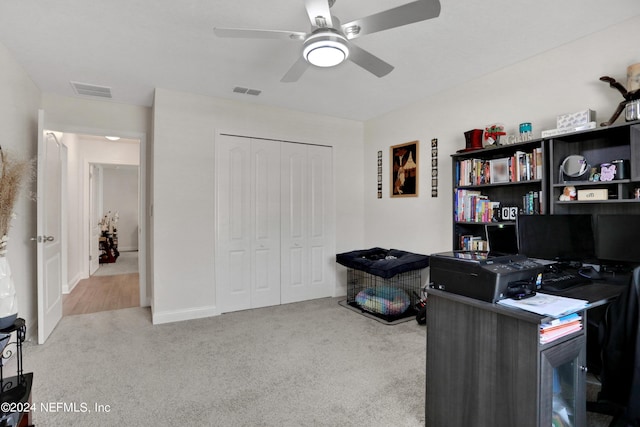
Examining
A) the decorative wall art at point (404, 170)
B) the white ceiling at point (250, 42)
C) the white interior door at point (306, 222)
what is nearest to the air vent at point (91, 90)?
the white ceiling at point (250, 42)

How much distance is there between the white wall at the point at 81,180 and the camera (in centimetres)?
513

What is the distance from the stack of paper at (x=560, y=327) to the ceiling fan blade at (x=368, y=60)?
1719mm

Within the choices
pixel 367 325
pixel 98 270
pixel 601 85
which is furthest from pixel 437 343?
pixel 98 270

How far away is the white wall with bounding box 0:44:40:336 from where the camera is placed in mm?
2670

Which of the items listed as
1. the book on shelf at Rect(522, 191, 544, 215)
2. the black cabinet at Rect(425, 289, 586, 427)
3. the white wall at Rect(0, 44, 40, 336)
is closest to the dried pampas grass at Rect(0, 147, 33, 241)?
the white wall at Rect(0, 44, 40, 336)

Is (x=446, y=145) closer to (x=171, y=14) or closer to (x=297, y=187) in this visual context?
(x=297, y=187)

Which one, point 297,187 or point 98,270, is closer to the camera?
point 297,187

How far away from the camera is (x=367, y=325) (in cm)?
350

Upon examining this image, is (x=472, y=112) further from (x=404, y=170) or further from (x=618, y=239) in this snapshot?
(x=618, y=239)

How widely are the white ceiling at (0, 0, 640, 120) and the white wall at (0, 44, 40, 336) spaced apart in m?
0.16

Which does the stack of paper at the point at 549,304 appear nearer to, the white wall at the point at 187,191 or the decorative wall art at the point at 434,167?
the decorative wall art at the point at 434,167

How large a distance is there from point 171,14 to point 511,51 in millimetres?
2677

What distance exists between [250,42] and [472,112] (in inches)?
90.1

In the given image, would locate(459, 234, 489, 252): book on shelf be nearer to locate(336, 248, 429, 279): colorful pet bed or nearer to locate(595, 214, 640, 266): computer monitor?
locate(336, 248, 429, 279): colorful pet bed
